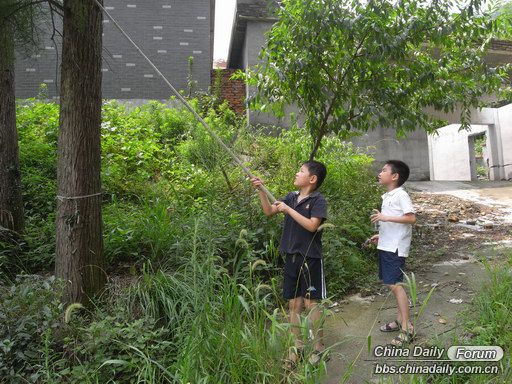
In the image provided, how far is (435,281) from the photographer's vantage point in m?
4.21

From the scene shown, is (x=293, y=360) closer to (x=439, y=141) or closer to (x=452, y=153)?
(x=452, y=153)

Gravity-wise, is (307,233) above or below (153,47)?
below

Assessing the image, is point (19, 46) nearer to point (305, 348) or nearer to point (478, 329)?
point (305, 348)

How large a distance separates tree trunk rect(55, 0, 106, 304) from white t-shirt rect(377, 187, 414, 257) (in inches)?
84.1

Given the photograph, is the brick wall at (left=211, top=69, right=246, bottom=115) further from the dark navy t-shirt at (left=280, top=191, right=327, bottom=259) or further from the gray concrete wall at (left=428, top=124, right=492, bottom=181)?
the gray concrete wall at (left=428, top=124, right=492, bottom=181)

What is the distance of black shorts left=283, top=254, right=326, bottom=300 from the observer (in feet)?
9.15

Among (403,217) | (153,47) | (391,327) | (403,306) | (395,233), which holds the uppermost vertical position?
(153,47)

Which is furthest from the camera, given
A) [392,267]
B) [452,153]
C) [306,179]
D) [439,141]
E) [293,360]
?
[439,141]

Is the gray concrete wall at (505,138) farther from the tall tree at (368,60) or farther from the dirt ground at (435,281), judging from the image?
the tall tree at (368,60)

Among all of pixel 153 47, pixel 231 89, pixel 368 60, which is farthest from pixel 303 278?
pixel 153 47

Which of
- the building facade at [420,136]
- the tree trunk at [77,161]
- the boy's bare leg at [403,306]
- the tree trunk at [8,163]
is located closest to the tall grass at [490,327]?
the boy's bare leg at [403,306]

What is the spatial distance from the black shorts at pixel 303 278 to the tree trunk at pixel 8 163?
290 centimetres

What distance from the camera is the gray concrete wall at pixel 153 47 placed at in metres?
10.4

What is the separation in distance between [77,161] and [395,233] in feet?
7.72
